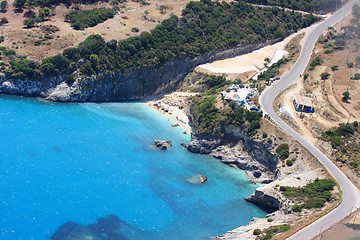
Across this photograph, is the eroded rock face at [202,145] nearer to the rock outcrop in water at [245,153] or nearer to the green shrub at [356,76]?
the rock outcrop in water at [245,153]

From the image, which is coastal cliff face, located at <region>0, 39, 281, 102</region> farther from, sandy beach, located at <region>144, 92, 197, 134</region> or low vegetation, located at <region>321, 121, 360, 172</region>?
low vegetation, located at <region>321, 121, 360, 172</region>

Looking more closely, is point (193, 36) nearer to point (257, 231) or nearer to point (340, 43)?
point (340, 43)

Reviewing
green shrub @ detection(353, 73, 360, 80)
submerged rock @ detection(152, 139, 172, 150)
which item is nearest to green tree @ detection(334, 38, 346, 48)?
green shrub @ detection(353, 73, 360, 80)

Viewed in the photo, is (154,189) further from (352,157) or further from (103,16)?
(103,16)

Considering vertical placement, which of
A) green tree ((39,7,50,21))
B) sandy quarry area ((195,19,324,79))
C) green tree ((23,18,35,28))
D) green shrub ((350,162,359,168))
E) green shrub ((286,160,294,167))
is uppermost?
green tree ((39,7,50,21))

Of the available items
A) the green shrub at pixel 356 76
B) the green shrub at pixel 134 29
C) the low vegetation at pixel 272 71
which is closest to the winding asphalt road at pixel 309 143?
the low vegetation at pixel 272 71
